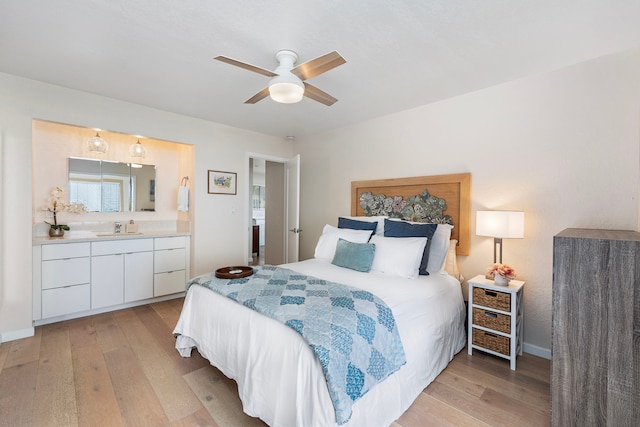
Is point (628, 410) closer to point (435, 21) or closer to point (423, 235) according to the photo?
point (423, 235)

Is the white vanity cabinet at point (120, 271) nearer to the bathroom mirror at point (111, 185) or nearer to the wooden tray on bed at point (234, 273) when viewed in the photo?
the bathroom mirror at point (111, 185)

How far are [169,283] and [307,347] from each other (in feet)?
9.98

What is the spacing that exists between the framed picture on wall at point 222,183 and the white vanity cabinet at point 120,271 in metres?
1.05

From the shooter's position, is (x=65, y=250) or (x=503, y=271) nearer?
(x=503, y=271)

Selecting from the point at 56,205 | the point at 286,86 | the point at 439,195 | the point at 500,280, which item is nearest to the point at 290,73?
the point at 286,86

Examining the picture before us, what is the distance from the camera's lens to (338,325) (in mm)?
1467

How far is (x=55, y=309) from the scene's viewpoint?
2.91 metres

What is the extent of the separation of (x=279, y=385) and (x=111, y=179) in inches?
142

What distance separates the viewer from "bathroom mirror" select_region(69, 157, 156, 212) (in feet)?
11.1

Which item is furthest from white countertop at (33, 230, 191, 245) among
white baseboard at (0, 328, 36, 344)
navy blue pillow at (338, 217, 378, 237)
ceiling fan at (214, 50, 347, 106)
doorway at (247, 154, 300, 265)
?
ceiling fan at (214, 50, 347, 106)

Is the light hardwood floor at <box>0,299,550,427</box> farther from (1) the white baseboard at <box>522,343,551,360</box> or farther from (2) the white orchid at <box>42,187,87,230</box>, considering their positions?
(2) the white orchid at <box>42,187,87,230</box>

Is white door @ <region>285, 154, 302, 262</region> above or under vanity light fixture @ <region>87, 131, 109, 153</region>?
under

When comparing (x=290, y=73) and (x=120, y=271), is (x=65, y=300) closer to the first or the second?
(x=120, y=271)

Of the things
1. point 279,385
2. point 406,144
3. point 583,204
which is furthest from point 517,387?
point 406,144
